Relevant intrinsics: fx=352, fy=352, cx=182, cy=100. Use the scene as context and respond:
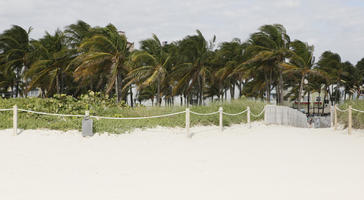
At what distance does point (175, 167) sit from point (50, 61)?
20.7 metres

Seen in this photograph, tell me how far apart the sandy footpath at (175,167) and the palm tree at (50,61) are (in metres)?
14.1

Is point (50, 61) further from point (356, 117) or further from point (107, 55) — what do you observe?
point (356, 117)

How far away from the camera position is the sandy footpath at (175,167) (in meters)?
5.05

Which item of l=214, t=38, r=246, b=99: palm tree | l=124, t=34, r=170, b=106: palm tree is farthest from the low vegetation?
l=214, t=38, r=246, b=99: palm tree

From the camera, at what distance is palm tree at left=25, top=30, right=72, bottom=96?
24016 millimetres

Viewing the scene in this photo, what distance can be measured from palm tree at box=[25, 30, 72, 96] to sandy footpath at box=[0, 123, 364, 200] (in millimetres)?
14063

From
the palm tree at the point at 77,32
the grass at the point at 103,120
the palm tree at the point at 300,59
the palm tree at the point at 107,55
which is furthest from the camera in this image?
the palm tree at the point at 300,59

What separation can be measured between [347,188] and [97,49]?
55.4ft

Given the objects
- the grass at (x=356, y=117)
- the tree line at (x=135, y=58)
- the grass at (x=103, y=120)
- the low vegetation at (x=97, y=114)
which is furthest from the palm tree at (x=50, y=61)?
the grass at (x=356, y=117)

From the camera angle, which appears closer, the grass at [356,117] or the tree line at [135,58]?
the grass at [356,117]

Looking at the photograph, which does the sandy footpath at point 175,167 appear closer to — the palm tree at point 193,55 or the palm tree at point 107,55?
the palm tree at point 107,55

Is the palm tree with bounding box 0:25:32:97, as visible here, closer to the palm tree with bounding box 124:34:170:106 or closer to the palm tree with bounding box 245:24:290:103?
the palm tree with bounding box 124:34:170:106

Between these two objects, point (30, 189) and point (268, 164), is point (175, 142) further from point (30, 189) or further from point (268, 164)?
point (30, 189)

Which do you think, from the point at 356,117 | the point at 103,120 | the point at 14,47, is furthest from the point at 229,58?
the point at 103,120
